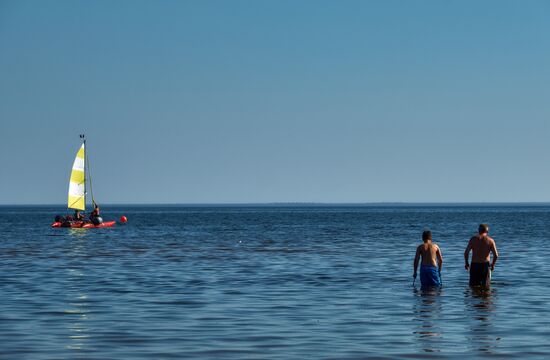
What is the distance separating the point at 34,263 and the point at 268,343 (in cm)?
2426

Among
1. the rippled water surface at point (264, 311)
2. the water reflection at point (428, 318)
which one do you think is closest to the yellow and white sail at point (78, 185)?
Result: the rippled water surface at point (264, 311)

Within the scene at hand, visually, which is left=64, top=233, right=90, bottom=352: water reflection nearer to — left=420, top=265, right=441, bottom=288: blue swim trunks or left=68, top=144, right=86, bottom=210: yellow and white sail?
left=420, top=265, right=441, bottom=288: blue swim trunks

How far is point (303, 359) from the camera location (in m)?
15.6

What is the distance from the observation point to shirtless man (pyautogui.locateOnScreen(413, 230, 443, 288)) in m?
25.4

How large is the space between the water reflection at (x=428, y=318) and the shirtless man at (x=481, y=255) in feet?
3.44

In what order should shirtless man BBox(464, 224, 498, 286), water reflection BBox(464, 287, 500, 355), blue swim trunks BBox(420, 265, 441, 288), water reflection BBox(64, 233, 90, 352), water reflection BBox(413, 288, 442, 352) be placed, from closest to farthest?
water reflection BBox(464, 287, 500, 355)
water reflection BBox(413, 288, 442, 352)
water reflection BBox(64, 233, 90, 352)
shirtless man BBox(464, 224, 498, 286)
blue swim trunks BBox(420, 265, 441, 288)

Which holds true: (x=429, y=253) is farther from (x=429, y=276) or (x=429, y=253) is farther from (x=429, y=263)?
(x=429, y=276)

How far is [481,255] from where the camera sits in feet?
84.1

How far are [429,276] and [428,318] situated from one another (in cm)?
539

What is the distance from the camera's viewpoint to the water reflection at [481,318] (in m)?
17.0

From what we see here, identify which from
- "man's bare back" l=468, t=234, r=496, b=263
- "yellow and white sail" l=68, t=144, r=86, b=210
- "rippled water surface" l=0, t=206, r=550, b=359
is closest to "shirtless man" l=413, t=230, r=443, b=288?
"rippled water surface" l=0, t=206, r=550, b=359

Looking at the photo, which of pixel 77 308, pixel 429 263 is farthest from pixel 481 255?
pixel 77 308

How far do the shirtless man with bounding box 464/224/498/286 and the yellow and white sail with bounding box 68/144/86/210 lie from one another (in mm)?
67730

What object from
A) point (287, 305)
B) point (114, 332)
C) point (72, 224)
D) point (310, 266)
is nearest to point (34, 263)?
point (310, 266)
